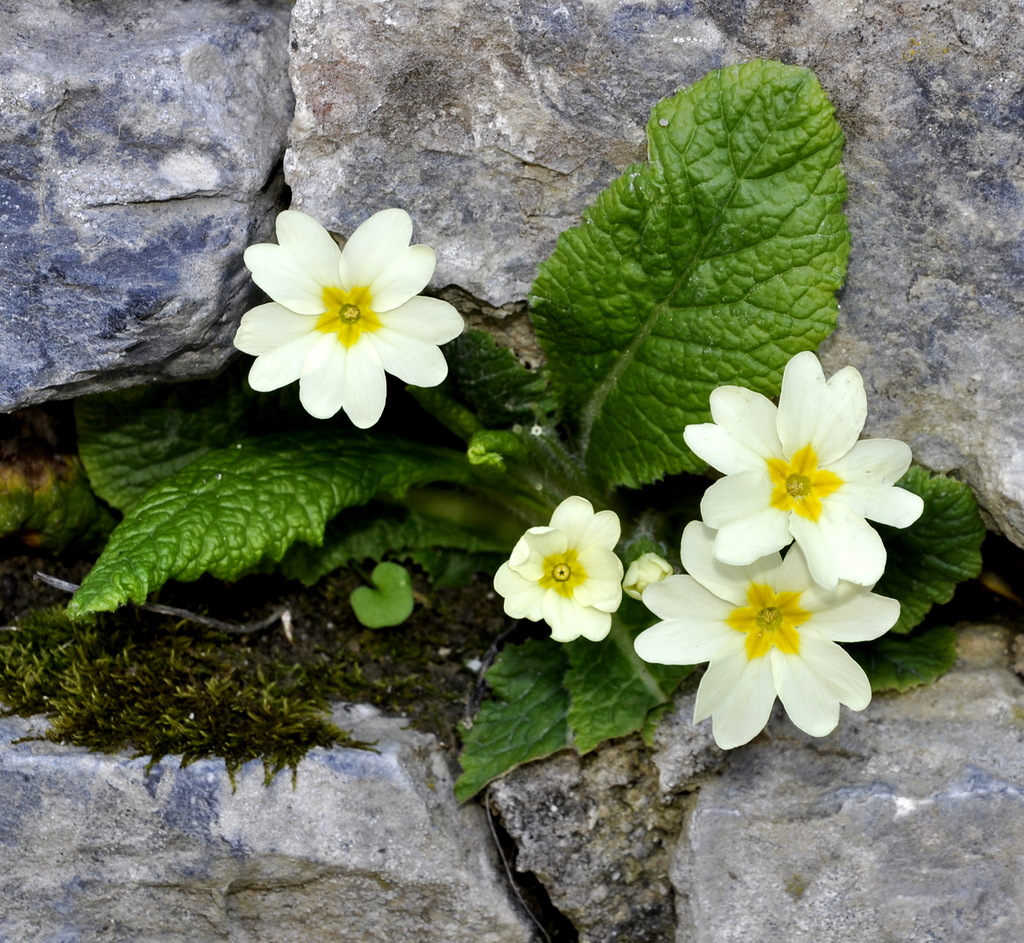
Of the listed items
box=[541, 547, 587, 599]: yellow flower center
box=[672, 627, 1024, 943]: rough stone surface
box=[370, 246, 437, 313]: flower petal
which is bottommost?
box=[672, 627, 1024, 943]: rough stone surface

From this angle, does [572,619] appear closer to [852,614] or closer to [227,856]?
[852,614]

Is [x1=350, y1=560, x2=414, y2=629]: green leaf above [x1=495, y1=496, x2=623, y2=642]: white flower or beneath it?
beneath

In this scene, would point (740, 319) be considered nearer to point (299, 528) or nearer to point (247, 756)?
point (299, 528)

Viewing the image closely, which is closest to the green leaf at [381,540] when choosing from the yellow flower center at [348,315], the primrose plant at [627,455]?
the primrose plant at [627,455]

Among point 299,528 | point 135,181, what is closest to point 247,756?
point 299,528

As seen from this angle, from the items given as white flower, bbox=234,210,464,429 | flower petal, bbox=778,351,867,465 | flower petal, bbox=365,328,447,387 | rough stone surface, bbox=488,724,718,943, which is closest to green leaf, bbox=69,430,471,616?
white flower, bbox=234,210,464,429

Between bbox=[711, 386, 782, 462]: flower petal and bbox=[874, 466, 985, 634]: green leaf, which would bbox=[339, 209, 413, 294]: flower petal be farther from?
bbox=[874, 466, 985, 634]: green leaf
